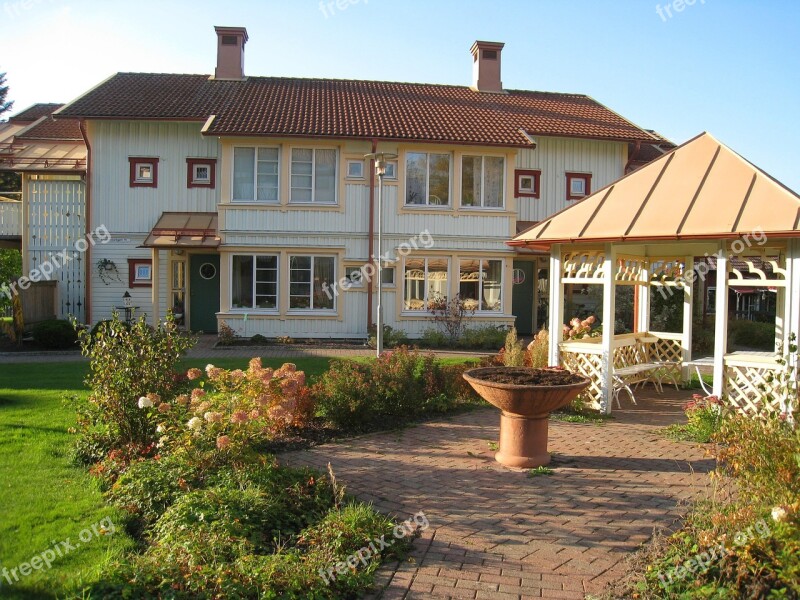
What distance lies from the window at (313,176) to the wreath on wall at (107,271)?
19.5 ft

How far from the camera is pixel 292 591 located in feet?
14.1

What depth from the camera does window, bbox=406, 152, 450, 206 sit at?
19984 millimetres

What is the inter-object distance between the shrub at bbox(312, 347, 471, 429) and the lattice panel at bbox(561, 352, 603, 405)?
185 cm

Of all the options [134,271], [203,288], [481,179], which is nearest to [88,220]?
[134,271]

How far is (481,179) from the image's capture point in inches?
795

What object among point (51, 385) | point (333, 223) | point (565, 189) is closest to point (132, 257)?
point (333, 223)

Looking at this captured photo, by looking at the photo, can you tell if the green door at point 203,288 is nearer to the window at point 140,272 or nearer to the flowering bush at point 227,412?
the window at point 140,272

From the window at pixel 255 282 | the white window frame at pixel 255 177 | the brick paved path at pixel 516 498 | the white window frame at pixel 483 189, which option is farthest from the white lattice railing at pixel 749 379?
the white window frame at pixel 255 177

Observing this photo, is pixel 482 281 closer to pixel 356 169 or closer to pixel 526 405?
pixel 356 169

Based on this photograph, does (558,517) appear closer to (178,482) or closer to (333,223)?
(178,482)

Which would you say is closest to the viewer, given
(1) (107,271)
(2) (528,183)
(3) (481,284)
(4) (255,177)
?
(4) (255,177)

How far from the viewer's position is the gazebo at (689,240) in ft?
28.6

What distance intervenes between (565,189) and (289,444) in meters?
16.3

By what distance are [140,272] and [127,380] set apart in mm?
14276
